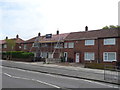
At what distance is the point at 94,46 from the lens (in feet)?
120

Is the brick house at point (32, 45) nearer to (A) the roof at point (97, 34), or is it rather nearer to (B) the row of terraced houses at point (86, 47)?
(B) the row of terraced houses at point (86, 47)

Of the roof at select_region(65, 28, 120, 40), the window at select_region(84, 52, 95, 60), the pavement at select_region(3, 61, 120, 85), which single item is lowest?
the pavement at select_region(3, 61, 120, 85)

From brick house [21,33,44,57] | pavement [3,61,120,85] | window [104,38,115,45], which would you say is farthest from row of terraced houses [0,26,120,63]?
pavement [3,61,120,85]

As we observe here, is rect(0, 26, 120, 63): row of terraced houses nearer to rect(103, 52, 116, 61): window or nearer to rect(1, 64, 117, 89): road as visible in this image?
rect(103, 52, 116, 61): window

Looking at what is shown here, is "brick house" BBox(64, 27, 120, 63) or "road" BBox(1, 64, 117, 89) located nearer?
"road" BBox(1, 64, 117, 89)

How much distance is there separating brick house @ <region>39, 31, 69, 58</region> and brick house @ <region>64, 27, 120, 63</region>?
5.67ft

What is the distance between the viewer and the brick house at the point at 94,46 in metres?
33.3

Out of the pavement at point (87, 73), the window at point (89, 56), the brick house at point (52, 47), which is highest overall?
the brick house at point (52, 47)

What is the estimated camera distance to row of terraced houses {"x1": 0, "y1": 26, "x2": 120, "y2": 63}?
33.6 m

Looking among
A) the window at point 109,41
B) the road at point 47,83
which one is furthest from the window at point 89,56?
the road at point 47,83

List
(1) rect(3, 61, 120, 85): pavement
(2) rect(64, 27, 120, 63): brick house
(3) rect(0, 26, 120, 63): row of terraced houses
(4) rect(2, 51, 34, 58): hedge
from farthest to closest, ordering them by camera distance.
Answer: (4) rect(2, 51, 34, 58): hedge, (3) rect(0, 26, 120, 63): row of terraced houses, (2) rect(64, 27, 120, 63): brick house, (1) rect(3, 61, 120, 85): pavement

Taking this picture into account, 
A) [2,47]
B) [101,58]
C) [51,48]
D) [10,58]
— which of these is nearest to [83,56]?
[101,58]

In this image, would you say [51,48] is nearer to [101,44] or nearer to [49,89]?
[101,44]

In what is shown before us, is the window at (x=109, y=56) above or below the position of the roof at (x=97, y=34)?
below
